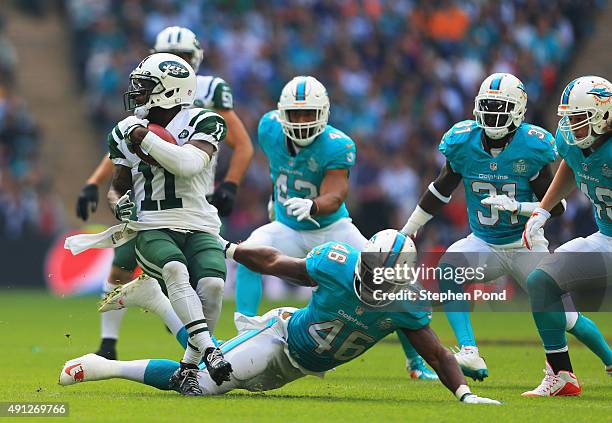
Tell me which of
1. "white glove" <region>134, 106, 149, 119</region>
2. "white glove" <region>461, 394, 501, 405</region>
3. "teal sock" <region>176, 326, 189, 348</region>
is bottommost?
"white glove" <region>461, 394, 501, 405</region>

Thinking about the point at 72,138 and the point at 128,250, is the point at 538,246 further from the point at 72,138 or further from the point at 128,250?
the point at 72,138

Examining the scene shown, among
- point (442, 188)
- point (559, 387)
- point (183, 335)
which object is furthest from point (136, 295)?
point (559, 387)

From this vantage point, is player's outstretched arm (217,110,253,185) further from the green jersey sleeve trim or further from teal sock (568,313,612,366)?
teal sock (568,313,612,366)

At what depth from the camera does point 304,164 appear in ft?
30.4

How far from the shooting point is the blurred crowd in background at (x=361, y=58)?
18344 mm

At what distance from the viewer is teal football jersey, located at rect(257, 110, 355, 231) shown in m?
9.15

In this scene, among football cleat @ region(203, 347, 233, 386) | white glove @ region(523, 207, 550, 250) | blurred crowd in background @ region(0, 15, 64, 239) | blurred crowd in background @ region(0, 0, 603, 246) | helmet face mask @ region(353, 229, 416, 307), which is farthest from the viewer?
blurred crowd in background @ region(0, 0, 603, 246)

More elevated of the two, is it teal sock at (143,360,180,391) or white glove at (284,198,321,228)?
white glove at (284,198,321,228)

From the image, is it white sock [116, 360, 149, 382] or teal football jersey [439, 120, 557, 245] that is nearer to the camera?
white sock [116, 360, 149, 382]

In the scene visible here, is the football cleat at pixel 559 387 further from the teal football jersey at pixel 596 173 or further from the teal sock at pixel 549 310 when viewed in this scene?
the teal football jersey at pixel 596 173

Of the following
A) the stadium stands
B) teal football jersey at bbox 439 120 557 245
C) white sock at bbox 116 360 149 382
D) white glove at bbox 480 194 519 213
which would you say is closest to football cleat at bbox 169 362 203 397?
white sock at bbox 116 360 149 382

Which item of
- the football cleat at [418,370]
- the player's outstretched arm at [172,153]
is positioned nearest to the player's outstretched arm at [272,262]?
the player's outstretched arm at [172,153]

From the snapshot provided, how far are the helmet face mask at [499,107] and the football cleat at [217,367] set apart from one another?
2869 millimetres

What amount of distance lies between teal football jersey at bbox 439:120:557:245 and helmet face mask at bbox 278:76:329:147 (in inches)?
37.4
